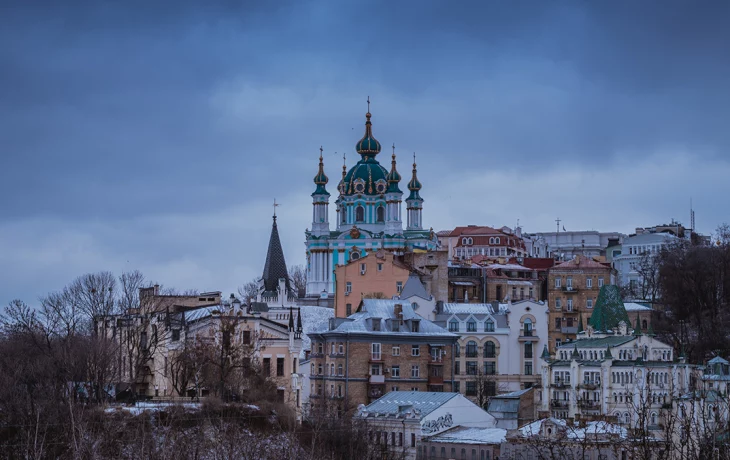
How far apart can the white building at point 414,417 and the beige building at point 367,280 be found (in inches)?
991

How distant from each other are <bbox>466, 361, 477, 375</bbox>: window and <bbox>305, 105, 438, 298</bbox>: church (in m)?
44.9

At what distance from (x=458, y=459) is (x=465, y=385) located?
1976 cm

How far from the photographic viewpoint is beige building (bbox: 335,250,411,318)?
92.9 m

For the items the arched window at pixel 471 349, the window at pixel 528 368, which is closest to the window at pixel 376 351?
the arched window at pixel 471 349

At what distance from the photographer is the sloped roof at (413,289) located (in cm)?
8744

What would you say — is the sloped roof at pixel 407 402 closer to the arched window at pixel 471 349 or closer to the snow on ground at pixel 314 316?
the arched window at pixel 471 349

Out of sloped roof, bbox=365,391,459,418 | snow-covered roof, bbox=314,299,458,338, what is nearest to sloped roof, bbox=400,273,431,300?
snow-covered roof, bbox=314,299,458,338

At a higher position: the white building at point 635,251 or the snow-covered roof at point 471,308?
the white building at point 635,251

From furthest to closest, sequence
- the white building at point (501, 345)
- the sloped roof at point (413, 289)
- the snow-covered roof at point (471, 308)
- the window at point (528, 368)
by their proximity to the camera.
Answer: the sloped roof at point (413, 289), the snow-covered roof at point (471, 308), the window at point (528, 368), the white building at point (501, 345)

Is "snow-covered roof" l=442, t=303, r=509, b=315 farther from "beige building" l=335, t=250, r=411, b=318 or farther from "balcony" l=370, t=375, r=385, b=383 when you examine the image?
"balcony" l=370, t=375, r=385, b=383

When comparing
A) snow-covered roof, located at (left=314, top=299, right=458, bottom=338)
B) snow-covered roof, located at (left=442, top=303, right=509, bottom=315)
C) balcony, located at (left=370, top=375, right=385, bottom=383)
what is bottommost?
balcony, located at (left=370, top=375, right=385, bottom=383)

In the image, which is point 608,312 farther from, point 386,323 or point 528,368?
point 386,323

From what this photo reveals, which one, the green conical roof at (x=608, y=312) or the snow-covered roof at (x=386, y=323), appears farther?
the green conical roof at (x=608, y=312)

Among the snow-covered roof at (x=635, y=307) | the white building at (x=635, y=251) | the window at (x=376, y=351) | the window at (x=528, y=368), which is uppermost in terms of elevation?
the white building at (x=635, y=251)
